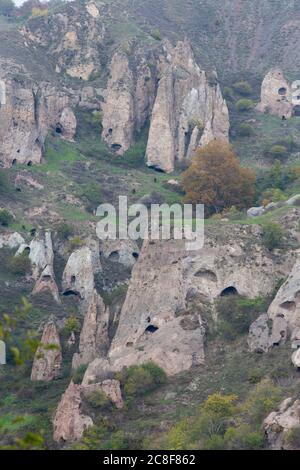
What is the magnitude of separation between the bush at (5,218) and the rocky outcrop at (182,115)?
1724 cm

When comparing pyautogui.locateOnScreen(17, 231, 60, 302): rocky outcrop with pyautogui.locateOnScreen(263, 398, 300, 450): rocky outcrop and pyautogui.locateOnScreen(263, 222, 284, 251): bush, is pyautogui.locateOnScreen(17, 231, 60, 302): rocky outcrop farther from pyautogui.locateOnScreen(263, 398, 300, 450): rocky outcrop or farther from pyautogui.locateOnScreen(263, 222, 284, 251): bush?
pyautogui.locateOnScreen(263, 398, 300, 450): rocky outcrop

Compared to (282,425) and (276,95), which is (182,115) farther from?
(282,425)

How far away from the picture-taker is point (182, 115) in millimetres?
89125

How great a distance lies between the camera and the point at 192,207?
3071 inches

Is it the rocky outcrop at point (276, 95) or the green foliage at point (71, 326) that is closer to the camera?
the green foliage at point (71, 326)

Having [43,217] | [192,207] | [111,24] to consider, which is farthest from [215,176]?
[111,24]

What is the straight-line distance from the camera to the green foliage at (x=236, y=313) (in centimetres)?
5778

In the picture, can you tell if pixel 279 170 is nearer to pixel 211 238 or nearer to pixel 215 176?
pixel 215 176

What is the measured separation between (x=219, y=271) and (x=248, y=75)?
50137mm

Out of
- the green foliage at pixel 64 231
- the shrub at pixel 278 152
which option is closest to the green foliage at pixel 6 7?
the shrub at pixel 278 152

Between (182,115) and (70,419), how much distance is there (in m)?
42.7

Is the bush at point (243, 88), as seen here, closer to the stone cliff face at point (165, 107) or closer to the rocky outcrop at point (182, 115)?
the stone cliff face at point (165, 107)

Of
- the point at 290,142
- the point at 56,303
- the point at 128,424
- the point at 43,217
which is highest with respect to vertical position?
the point at 290,142

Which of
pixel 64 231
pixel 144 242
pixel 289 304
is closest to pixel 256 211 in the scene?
pixel 144 242
